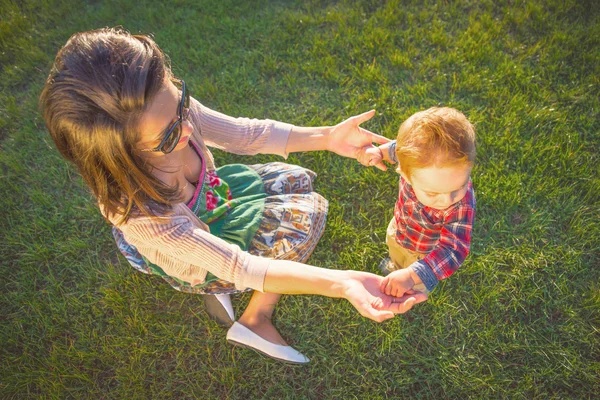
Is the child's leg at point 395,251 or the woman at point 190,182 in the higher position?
the woman at point 190,182

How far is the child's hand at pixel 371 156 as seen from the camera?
85.3 inches

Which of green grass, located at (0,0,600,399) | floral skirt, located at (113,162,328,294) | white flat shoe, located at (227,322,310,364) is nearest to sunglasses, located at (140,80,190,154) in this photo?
floral skirt, located at (113,162,328,294)

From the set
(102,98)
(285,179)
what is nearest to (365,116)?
(285,179)

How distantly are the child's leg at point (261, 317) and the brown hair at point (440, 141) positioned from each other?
1.18m

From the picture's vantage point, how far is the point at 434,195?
167 cm

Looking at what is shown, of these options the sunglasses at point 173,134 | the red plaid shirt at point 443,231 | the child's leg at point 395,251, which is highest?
the sunglasses at point 173,134

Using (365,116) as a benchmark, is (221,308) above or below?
below

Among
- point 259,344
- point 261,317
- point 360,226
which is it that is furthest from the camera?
point 360,226

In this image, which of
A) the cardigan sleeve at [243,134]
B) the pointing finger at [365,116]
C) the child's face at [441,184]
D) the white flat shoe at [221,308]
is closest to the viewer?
the child's face at [441,184]

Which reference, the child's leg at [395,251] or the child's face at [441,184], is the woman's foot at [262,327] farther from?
the child's face at [441,184]

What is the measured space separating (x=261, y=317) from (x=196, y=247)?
2.66 ft

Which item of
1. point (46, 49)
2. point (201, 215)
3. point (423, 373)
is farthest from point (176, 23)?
point (423, 373)

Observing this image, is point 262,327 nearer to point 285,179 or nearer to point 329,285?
point 329,285

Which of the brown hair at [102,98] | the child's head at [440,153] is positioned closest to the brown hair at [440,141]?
the child's head at [440,153]
